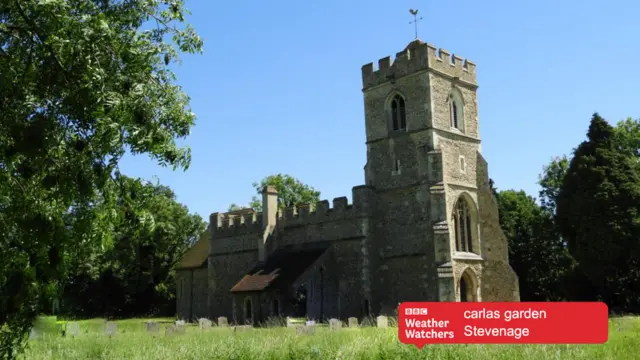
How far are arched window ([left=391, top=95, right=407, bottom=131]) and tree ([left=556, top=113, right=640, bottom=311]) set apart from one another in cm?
873

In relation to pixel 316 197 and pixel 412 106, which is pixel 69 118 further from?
pixel 316 197

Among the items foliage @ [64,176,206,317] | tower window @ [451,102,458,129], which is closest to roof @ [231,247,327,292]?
tower window @ [451,102,458,129]

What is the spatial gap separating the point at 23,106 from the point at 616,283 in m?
28.6

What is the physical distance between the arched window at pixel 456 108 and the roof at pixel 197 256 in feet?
56.6

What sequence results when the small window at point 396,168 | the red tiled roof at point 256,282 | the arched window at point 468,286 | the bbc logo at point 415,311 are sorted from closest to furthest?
the bbc logo at point 415,311, the arched window at point 468,286, the small window at point 396,168, the red tiled roof at point 256,282

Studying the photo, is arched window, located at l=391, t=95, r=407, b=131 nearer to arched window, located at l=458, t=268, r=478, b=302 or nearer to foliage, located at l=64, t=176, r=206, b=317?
arched window, located at l=458, t=268, r=478, b=302

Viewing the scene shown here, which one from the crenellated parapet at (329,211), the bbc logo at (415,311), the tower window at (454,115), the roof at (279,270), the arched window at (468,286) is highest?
the tower window at (454,115)

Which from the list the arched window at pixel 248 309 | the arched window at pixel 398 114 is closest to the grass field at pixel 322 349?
the arched window at pixel 248 309

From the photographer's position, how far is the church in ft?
91.8

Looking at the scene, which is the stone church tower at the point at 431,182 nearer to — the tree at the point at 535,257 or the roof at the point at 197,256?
the tree at the point at 535,257

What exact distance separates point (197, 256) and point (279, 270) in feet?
35.3

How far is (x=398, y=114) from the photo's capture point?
99.8 feet

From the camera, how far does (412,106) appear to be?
29625 mm

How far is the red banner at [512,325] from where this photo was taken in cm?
1133
